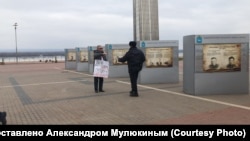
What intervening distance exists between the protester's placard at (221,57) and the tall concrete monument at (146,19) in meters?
17.3

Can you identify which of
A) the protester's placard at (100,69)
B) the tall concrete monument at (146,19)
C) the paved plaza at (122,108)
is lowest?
the paved plaza at (122,108)

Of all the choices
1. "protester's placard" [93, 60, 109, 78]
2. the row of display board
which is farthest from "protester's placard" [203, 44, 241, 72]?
"protester's placard" [93, 60, 109, 78]

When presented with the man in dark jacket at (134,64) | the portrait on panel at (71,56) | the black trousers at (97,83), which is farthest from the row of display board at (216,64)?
the portrait on panel at (71,56)

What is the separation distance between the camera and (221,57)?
12.9m

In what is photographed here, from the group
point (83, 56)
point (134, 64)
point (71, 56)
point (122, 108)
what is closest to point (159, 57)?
point (134, 64)

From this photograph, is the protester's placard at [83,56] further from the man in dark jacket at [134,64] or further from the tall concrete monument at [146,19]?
the man in dark jacket at [134,64]

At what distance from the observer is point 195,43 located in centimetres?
1272

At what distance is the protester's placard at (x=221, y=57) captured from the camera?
1283 cm

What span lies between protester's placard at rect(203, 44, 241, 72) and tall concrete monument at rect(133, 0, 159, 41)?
1732 cm

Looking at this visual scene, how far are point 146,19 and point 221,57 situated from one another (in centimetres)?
1817

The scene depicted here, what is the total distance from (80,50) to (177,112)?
19680mm

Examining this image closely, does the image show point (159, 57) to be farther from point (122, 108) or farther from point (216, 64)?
point (122, 108)

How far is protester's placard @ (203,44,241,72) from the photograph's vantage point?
42.1ft

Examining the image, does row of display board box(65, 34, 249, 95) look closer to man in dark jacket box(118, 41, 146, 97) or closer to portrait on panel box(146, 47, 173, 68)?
man in dark jacket box(118, 41, 146, 97)
